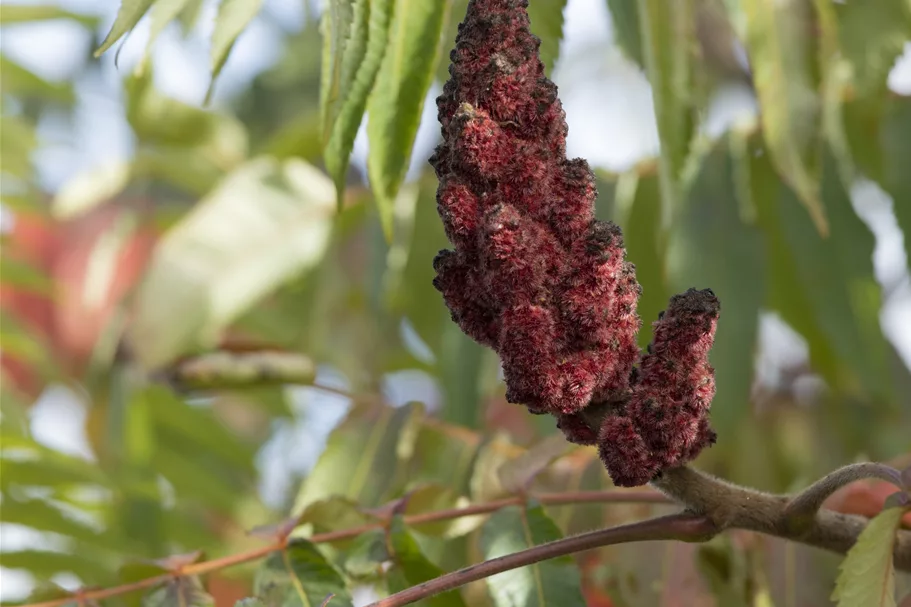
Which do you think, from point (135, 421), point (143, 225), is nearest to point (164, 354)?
point (135, 421)

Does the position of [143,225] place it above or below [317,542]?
above

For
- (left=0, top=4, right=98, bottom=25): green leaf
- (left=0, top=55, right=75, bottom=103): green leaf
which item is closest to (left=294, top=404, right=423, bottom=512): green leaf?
(left=0, top=4, right=98, bottom=25): green leaf

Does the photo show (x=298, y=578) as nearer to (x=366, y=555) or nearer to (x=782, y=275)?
(x=366, y=555)

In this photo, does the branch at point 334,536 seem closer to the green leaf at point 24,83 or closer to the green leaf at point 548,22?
the green leaf at point 548,22

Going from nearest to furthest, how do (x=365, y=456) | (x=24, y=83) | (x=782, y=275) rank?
(x=365, y=456) → (x=782, y=275) → (x=24, y=83)

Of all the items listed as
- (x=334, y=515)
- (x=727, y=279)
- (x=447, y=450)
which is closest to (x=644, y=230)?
(x=727, y=279)

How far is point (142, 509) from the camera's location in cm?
253

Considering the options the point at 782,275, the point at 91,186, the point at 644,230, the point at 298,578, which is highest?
the point at 91,186

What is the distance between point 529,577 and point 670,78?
0.71 metres

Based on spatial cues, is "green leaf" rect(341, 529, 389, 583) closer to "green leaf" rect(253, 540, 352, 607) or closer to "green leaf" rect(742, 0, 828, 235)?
"green leaf" rect(253, 540, 352, 607)

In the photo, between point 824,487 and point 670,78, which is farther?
point 670,78

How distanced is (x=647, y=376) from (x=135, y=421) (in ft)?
7.23

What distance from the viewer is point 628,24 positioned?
1.63 m

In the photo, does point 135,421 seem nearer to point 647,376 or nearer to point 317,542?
point 317,542
